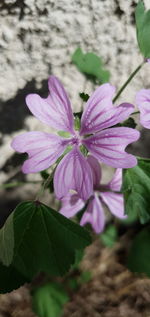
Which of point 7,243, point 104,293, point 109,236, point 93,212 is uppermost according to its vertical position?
point 7,243

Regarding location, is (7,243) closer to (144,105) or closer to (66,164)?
(66,164)

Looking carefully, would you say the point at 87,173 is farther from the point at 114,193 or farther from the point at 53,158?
the point at 114,193

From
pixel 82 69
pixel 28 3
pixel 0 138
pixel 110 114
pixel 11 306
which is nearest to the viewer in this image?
pixel 110 114

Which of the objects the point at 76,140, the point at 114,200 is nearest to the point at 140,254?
the point at 114,200

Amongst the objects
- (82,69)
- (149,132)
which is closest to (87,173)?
(82,69)

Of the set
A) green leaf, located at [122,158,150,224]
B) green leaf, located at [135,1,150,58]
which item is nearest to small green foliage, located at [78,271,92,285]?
green leaf, located at [122,158,150,224]

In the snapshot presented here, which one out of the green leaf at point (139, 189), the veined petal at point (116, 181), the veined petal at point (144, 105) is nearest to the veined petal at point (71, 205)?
the veined petal at point (116, 181)
